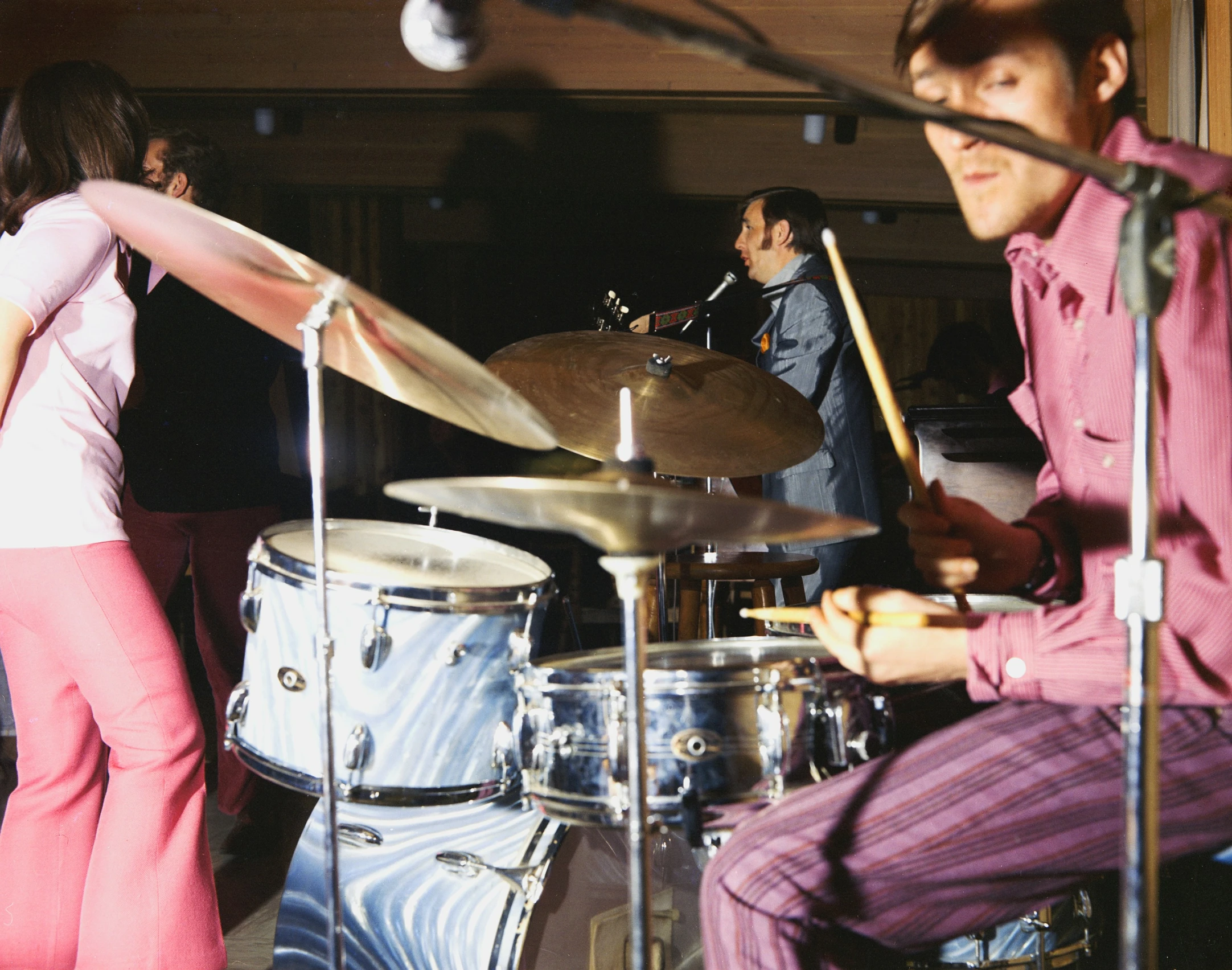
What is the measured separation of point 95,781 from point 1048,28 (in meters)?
1.90

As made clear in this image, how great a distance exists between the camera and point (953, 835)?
3.56ft

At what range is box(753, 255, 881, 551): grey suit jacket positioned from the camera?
3.08 meters

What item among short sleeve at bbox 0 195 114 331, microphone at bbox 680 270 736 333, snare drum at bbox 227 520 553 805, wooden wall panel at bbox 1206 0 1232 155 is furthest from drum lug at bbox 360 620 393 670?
wooden wall panel at bbox 1206 0 1232 155

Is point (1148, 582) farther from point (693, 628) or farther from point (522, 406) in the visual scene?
point (693, 628)

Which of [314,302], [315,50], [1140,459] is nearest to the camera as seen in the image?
[1140,459]

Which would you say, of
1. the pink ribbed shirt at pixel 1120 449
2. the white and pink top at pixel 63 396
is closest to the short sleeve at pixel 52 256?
the white and pink top at pixel 63 396

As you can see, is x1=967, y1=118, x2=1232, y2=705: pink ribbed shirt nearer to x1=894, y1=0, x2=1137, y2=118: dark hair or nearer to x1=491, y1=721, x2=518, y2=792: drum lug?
x1=894, y1=0, x2=1137, y2=118: dark hair

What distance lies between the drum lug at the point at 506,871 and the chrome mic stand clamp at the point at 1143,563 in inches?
38.2

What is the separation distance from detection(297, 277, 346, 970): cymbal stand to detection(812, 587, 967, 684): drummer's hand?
24.0 inches

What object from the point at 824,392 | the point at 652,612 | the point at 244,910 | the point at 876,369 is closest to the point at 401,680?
the point at 876,369

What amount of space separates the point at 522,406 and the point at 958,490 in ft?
7.84

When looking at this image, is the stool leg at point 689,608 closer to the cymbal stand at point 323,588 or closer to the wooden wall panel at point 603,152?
the cymbal stand at point 323,588

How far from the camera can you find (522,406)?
1045mm

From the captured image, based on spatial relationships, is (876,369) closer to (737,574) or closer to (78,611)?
(78,611)
